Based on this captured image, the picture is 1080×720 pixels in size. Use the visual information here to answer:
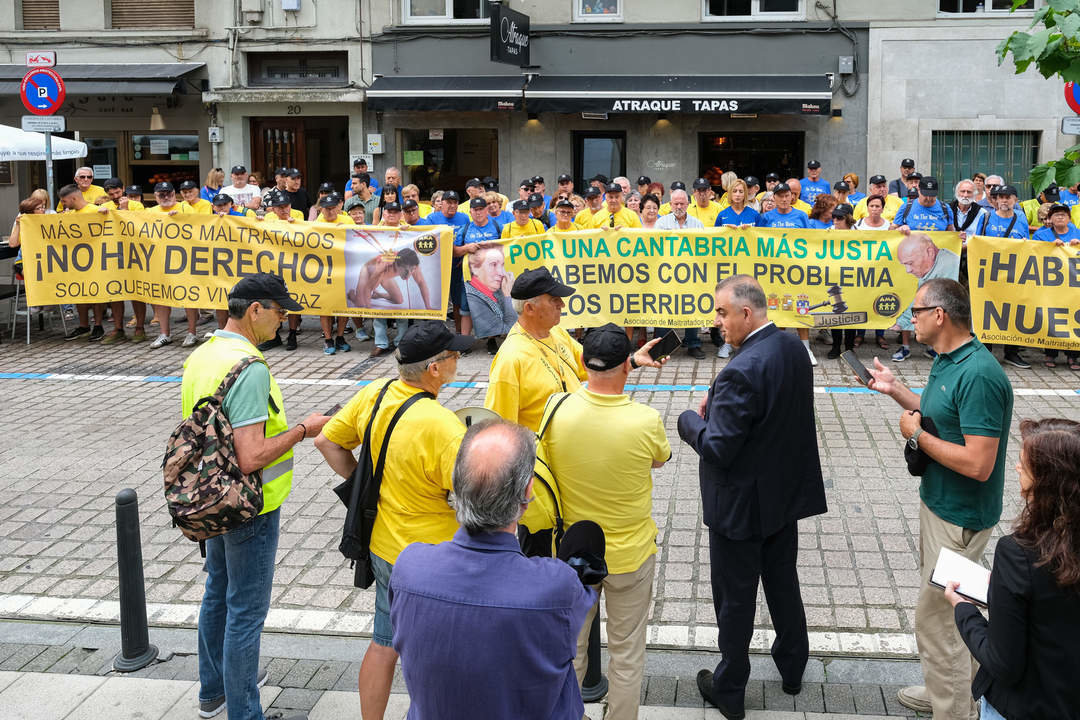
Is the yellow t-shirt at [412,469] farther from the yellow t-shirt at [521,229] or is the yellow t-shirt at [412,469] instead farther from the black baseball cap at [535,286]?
the yellow t-shirt at [521,229]

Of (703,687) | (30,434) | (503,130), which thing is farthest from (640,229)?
(503,130)

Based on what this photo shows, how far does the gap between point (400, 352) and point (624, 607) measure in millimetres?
1425

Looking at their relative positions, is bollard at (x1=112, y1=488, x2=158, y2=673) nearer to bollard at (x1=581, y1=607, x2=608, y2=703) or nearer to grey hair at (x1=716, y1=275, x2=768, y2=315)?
bollard at (x1=581, y1=607, x2=608, y2=703)

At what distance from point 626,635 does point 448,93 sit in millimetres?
16718

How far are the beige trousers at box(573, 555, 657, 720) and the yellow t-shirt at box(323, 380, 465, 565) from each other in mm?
767

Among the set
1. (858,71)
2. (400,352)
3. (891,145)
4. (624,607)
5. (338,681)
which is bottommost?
(338,681)

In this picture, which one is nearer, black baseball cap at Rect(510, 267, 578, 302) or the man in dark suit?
the man in dark suit

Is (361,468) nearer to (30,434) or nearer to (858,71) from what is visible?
(30,434)

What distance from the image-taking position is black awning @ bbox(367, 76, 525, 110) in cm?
1998

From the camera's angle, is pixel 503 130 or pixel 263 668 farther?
pixel 503 130

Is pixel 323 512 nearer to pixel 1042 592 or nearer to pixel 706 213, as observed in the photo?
pixel 1042 592

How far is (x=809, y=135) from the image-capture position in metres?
20.2

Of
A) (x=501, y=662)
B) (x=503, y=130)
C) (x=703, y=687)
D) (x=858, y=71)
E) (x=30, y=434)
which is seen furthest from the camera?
(x=503, y=130)

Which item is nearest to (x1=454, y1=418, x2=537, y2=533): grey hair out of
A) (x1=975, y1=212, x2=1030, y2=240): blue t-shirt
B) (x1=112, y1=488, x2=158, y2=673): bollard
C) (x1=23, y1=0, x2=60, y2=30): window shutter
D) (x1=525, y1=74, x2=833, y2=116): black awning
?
(x1=112, y1=488, x2=158, y2=673): bollard
